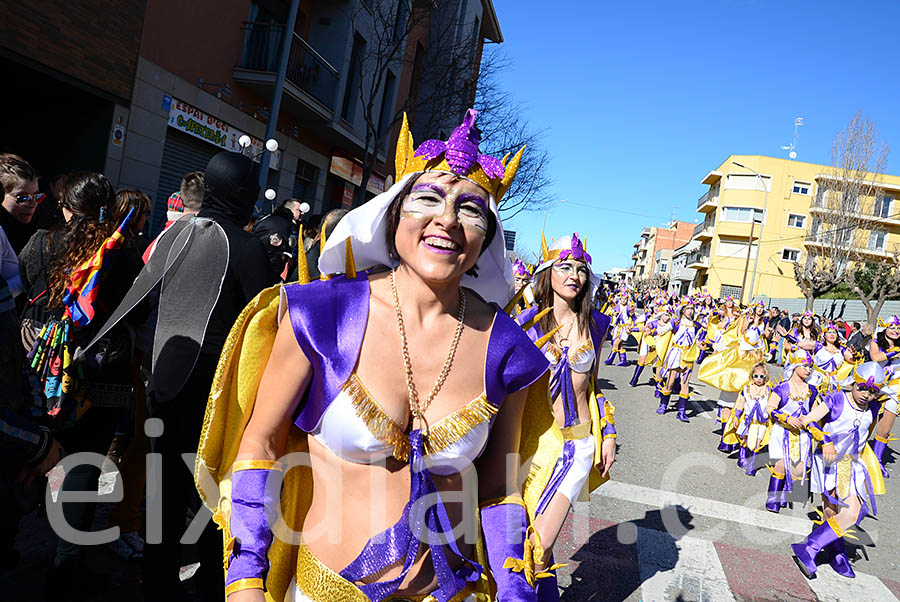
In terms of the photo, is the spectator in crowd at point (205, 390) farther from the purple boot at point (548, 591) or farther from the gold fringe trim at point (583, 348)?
the gold fringe trim at point (583, 348)

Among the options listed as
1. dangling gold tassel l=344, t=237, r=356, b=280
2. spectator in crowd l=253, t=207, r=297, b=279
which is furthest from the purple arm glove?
spectator in crowd l=253, t=207, r=297, b=279

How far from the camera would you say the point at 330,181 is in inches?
783

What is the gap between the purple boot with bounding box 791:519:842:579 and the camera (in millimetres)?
4875

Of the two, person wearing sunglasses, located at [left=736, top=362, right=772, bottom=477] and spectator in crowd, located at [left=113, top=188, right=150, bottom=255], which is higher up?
spectator in crowd, located at [left=113, top=188, right=150, bottom=255]

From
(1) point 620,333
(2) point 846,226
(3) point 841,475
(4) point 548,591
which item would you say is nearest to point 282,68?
(3) point 841,475

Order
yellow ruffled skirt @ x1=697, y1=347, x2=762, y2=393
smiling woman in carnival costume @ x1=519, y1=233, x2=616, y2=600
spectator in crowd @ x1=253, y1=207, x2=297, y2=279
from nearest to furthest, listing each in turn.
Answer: smiling woman in carnival costume @ x1=519, y1=233, x2=616, y2=600, spectator in crowd @ x1=253, y1=207, x2=297, y2=279, yellow ruffled skirt @ x1=697, y1=347, x2=762, y2=393

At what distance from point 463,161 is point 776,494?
6.29 metres

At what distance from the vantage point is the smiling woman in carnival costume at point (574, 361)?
3701 millimetres

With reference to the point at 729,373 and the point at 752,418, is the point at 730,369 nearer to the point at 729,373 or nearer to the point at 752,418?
the point at 729,373

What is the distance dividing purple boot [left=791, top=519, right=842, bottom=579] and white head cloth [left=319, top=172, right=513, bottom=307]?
432 cm

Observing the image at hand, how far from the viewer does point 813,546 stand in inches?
195

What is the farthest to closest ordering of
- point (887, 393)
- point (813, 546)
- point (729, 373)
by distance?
1. point (729, 373)
2. point (887, 393)
3. point (813, 546)

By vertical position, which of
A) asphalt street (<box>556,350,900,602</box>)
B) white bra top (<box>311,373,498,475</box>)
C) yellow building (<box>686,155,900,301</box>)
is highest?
yellow building (<box>686,155,900,301</box>)

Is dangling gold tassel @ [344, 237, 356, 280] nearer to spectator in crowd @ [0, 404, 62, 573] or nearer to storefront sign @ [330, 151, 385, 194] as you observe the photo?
spectator in crowd @ [0, 404, 62, 573]
